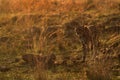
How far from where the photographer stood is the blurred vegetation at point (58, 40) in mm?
6047

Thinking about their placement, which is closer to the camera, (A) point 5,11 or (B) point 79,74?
(B) point 79,74

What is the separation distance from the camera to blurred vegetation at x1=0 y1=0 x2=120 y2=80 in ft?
19.8

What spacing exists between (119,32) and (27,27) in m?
1.83

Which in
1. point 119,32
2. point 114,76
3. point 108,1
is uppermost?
point 108,1

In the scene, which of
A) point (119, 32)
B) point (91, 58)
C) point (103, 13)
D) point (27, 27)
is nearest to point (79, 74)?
point (91, 58)

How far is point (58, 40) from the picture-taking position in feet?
25.4

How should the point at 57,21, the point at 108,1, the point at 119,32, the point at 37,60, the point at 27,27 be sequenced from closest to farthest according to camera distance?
1. the point at 37,60
2. the point at 119,32
3. the point at 27,27
4. the point at 57,21
5. the point at 108,1

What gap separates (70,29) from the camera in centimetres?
830

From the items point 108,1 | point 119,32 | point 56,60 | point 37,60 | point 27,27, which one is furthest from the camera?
point 108,1

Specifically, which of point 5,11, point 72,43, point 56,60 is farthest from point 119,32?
point 5,11

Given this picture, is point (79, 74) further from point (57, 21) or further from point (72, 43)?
point (57, 21)

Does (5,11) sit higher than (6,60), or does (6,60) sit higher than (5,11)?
(5,11)

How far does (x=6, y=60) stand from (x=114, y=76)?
6.99ft

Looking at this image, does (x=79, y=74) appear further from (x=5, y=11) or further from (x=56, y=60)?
(x=5, y=11)
